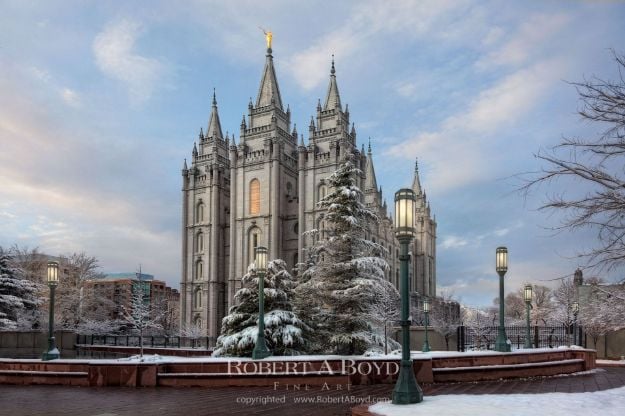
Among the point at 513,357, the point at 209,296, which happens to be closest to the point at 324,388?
the point at 513,357

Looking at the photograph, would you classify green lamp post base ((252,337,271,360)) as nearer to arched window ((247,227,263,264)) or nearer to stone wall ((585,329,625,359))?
stone wall ((585,329,625,359))

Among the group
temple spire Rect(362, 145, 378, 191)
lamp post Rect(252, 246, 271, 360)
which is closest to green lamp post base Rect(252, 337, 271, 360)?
lamp post Rect(252, 246, 271, 360)

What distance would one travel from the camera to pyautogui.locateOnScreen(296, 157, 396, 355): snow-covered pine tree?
20891mm

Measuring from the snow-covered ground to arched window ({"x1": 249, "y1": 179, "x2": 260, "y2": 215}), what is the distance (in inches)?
2492

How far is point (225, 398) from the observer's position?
33.8ft

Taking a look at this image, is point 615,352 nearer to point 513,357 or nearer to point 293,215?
point 513,357

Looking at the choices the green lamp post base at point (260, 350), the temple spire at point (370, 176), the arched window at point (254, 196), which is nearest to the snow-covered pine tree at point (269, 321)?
the green lamp post base at point (260, 350)

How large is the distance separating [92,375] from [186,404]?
4.30 m

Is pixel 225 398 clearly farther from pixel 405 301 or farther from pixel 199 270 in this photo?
pixel 199 270

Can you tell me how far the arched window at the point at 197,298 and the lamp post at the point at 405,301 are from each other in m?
68.7

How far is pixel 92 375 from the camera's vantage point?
42.0 feet

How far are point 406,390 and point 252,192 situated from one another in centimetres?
6463

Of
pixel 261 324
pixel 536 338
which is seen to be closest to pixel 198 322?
pixel 536 338

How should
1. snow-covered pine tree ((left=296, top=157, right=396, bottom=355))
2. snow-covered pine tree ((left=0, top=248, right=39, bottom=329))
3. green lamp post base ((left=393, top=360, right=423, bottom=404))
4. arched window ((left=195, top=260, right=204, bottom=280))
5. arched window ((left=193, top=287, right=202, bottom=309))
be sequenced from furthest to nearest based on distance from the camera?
arched window ((left=195, top=260, right=204, bottom=280))
arched window ((left=193, top=287, right=202, bottom=309))
snow-covered pine tree ((left=0, top=248, right=39, bottom=329))
snow-covered pine tree ((left=296, top=157, right=396, bottom=355))
green lamp post base ((left=393, top=360, right=423, bottom=404))
